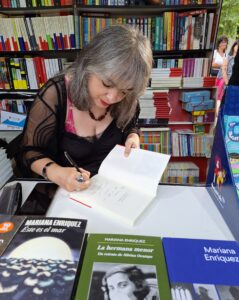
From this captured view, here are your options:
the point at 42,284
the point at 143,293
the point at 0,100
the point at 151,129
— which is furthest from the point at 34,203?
the point at 0,100

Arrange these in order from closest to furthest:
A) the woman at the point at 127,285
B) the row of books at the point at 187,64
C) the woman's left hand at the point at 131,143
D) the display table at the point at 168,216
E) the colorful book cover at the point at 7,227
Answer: the woman at the point at 127,285 → the colorful book cover at the point at 7,227 → the display table at the point at 168,216 → the woman's left hand at the point at 131,143 → the row of books at the point at 187,64

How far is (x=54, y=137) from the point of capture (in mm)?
1112

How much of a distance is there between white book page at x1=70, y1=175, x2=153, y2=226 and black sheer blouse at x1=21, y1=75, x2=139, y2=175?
266 mm

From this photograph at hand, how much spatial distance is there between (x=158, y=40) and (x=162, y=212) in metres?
1.81

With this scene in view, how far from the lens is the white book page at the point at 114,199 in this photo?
740 mm

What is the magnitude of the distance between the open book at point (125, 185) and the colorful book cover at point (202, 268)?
0.57ft

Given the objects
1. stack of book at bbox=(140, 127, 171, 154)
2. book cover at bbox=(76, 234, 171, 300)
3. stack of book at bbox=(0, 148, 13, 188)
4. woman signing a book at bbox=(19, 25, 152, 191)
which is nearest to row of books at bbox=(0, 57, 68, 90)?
stack of book at bbox=(0, 148, 13, 188)

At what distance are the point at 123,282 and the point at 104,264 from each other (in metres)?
0.06

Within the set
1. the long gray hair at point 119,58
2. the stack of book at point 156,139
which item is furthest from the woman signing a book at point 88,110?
the stack of book at point 156,139

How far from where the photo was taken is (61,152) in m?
1.17

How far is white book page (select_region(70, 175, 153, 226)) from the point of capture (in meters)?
0.74

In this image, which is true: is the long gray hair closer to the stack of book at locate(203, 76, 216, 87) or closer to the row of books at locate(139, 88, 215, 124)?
the row of books at locate(139, 88, 215, 124)

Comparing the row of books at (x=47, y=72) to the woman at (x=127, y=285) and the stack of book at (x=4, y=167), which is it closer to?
the stack of book at (x=4, y=167)

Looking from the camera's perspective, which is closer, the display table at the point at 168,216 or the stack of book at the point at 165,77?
the display table at the point at 168,216
